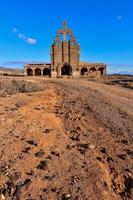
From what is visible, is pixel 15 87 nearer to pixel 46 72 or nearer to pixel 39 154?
pixel 39 154

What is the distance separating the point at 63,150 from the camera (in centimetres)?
790

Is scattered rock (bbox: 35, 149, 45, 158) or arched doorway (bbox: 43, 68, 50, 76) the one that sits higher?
arched doorway (bbox: 43, 68, 50, 76)

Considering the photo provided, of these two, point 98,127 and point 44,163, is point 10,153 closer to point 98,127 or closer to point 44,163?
point 44,163

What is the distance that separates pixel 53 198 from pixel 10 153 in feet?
7.42

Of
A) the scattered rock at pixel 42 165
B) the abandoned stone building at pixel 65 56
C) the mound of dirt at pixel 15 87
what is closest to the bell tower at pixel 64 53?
the abandoned stone building at pixel 65 56

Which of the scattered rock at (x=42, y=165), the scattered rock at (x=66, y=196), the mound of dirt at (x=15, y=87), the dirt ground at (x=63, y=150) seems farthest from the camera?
the mound of dirt at (x=15, y=87)

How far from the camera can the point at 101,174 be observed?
6.84 m

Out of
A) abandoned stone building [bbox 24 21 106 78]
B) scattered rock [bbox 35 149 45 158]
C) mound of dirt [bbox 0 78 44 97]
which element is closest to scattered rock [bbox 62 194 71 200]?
scattered rock [bbox 35 149 45 158]

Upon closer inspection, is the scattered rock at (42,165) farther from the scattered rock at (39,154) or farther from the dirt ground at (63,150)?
the scattered rock at (39,154)

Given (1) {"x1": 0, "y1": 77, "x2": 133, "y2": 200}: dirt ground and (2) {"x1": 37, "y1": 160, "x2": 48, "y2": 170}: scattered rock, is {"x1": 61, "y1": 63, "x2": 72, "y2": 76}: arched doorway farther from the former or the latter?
(2) {"x1": 37, "y1": 160, "x2": 48, "y2": 170}: scattered rock

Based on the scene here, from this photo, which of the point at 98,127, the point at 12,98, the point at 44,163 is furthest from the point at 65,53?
the point at 44,163

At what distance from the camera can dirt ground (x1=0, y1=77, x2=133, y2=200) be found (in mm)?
6238

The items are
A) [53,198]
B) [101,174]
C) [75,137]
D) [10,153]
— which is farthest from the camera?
[75,137]

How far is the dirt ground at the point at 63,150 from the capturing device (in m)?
6.24
